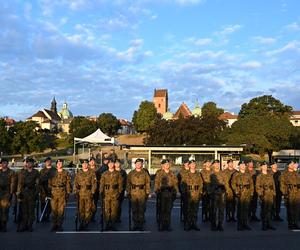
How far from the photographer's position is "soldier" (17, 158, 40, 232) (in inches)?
454

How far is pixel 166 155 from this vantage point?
30375 millimetres

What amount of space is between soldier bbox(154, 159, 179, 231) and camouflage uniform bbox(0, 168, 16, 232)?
3995 millimetres

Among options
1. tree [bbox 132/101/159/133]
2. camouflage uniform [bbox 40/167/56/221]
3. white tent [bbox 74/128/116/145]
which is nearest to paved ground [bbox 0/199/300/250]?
camouflage uniform [bbox 40/167/56/221]

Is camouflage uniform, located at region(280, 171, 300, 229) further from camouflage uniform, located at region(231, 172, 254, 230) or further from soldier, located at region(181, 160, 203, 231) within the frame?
soldier, located at region(181, 160, 203, 231)

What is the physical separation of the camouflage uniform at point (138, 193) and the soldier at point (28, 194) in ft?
8.54

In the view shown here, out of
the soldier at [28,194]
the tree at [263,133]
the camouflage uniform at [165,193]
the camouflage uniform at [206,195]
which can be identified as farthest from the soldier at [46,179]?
the tree at [263,133]

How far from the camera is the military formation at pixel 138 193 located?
38.5 ft

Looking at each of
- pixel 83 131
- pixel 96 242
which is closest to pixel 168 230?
pixel 96 242

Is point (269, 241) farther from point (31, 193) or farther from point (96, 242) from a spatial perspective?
point (31, 193)

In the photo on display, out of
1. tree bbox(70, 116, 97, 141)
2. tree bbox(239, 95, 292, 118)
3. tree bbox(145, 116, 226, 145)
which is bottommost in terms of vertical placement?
tree bbox(145, 116, 226, 145)

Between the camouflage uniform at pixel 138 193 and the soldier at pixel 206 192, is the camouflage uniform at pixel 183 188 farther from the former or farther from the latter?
the camouflage uniform at pixel 138 193

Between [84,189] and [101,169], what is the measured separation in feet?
10.4

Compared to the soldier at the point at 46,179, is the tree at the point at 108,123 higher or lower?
higher

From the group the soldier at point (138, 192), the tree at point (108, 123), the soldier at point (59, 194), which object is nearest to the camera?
the soldier at point (59, 194)
